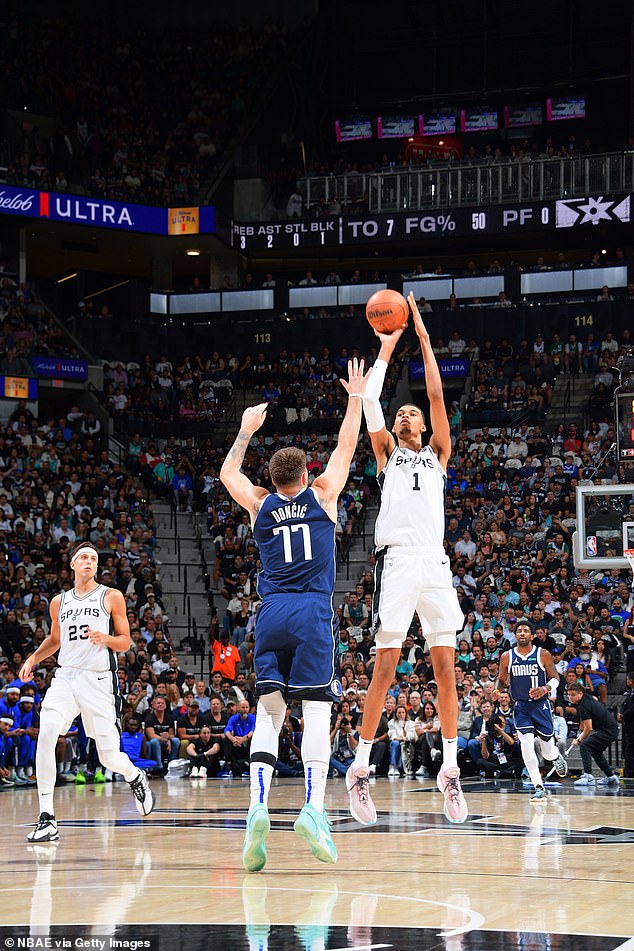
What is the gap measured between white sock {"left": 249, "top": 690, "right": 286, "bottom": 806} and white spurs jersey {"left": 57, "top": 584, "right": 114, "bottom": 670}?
10.5ft

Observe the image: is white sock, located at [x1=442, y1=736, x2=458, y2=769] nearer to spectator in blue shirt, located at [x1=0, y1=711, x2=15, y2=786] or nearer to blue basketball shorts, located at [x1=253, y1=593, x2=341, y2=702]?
blue basketball shorts, located at [x1=253, y1=593, x2=341, y2=702]

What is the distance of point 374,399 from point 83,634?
347 cm

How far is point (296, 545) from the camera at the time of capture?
23.7 ft

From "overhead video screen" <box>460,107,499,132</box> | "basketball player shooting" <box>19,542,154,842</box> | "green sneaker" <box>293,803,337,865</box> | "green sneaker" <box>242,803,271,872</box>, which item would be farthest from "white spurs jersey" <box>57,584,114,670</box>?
"overhead video screen" <box>460,107,499,132</box>

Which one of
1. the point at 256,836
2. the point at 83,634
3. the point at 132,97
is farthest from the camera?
the point at 132,97

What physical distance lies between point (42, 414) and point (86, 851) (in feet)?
86.1

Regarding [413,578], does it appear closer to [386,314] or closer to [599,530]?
[386,314]

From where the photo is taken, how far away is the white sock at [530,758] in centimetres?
1438

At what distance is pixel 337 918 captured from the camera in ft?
18.9

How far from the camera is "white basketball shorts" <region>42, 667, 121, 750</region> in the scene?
10.1m

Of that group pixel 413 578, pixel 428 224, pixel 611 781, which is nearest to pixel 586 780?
pixel 611 781

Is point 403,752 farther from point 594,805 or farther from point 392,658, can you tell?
point 392,658

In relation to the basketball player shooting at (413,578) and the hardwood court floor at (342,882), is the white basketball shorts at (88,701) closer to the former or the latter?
the hardwood court floor at (342,882)

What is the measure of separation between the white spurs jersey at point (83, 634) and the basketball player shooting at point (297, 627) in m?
3.13
